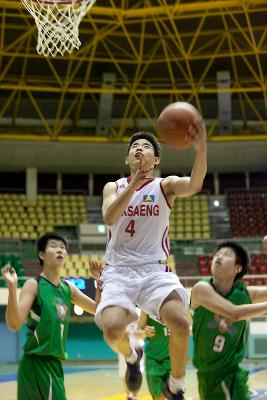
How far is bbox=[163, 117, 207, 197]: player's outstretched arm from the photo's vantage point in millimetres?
4770

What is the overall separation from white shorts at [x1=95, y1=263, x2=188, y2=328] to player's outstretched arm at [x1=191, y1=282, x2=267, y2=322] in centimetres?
29

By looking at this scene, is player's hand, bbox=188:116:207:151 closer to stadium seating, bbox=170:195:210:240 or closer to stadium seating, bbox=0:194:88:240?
stadium seating, bbox=0:194:88:240

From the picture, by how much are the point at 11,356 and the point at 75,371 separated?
9.07 feet

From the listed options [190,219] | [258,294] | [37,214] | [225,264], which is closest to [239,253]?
[225,264]

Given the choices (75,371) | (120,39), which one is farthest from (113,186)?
(120,39)

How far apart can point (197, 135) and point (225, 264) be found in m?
A: 0.96

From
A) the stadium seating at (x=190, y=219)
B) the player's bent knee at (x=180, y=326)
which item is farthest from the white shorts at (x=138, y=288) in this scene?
the stadium seating at (x=190, y=219)

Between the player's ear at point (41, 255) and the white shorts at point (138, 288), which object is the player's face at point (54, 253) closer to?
the player's ear at point (41, 255)

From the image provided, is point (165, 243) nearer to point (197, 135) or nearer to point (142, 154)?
point (142, 154)

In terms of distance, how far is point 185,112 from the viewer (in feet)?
15.9

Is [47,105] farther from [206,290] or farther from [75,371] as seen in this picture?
[206,290]

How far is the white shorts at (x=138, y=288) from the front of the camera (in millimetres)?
4887

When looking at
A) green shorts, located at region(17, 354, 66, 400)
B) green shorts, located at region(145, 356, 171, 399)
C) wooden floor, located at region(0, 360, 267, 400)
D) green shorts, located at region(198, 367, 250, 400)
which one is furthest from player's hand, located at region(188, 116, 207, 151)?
wooden floor, located at region(0, 360, 267, 400)

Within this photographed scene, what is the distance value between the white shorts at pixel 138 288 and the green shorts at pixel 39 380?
0.62 metres
